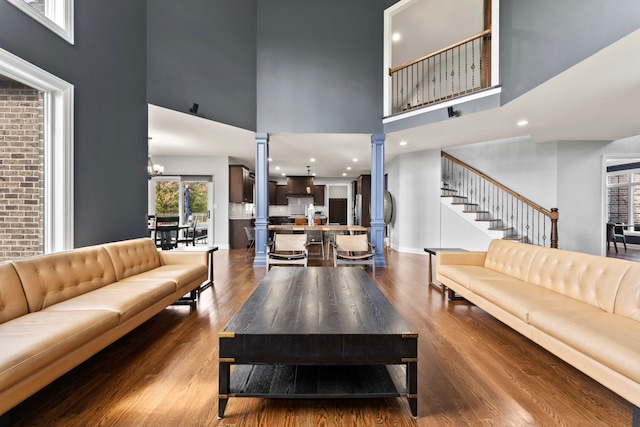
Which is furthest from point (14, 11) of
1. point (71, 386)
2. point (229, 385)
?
point (229, 385)

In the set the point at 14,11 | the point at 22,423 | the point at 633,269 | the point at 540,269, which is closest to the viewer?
the point at 22,423

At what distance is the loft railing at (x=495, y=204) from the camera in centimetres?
648

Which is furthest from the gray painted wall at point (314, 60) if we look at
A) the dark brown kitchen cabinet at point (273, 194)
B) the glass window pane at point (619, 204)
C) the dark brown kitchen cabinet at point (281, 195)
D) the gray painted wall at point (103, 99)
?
the glass window pane at point (619, 204)

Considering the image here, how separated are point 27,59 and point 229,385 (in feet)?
10.8

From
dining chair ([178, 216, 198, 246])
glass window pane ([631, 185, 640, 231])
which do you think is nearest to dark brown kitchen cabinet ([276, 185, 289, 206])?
dining chair ([178, 216, 198, 246])

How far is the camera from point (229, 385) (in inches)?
63.5

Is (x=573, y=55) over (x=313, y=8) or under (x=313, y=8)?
under

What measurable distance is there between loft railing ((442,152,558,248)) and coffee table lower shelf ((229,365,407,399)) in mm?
5797

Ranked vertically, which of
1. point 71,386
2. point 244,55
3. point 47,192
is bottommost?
point 71,386

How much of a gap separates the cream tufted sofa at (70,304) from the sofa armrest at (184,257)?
0.27m

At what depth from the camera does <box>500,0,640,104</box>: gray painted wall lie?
8.80ft

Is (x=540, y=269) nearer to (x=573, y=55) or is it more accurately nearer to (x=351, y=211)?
(x=573, y=55)

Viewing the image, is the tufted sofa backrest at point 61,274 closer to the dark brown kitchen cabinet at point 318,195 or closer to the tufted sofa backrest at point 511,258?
the tufted sofa backrest at point 511,258

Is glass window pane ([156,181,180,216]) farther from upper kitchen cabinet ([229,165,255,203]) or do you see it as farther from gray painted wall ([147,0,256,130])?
gray painted wall ([147,0,256,130])
